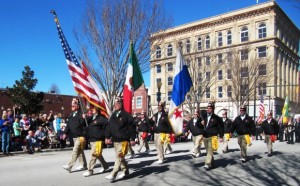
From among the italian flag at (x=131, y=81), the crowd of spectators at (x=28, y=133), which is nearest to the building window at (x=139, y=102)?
the crowd of spectators at (x=28, y=133)

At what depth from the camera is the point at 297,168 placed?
1108 centimetres

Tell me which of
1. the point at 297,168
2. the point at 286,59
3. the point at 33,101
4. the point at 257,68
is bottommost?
the point at 297,168

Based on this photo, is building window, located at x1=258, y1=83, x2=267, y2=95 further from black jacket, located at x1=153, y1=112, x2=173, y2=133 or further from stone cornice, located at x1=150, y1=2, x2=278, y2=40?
black jacket, located at x1=153, y1=112, x2=173, y2=133

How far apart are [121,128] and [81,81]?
2.16 meters

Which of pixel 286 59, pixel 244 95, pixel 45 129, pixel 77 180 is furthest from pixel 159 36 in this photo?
pixel 286 59

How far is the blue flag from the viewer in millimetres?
11867

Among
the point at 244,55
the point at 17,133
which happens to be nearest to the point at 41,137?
the point at 17,133

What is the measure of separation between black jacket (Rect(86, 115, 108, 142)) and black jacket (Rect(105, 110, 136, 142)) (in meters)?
0.26

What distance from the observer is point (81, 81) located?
33.6ft

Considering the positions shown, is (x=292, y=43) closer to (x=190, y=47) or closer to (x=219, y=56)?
(x=219, y=56)

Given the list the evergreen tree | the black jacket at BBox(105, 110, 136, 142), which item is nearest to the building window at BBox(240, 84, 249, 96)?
the evergreen tree

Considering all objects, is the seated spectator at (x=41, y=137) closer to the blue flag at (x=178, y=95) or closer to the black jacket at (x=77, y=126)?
the black jacket at (x=77, y=126)

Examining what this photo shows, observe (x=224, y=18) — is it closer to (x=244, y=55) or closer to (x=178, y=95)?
(x=244, y=55)

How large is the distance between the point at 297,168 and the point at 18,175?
8427mm
